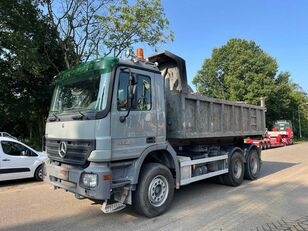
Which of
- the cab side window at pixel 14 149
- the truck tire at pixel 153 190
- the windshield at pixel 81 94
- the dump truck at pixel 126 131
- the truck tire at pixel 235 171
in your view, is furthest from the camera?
the cab side window at pixel 14 149

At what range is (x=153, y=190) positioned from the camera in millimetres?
5234

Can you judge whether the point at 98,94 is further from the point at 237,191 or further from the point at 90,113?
the point at 237,191

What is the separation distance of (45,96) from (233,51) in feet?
103

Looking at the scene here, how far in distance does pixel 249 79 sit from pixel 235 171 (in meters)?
32.8

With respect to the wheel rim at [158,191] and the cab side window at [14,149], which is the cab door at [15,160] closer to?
the cab side window at [14,149]

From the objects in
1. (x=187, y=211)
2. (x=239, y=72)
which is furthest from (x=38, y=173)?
(x=239, y=72)

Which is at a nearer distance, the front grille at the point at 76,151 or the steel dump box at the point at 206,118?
the front grille at the point at 76,151

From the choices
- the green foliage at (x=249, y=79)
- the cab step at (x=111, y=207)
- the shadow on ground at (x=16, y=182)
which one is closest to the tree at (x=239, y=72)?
the green foliage at (x=249, y=79)

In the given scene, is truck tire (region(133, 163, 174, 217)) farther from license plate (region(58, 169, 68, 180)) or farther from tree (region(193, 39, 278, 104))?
tree (region(193, 39, 278, 104))

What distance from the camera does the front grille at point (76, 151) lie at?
4.56 meters

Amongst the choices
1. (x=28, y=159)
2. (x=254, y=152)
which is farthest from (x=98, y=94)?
(x=254, y=152)

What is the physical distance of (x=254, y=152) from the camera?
30.3 ft

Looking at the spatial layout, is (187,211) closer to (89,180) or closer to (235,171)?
(89,180)

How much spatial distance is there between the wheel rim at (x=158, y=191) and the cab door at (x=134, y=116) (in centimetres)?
71
